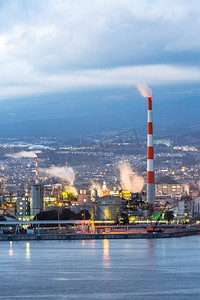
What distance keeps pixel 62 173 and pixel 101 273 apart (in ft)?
368

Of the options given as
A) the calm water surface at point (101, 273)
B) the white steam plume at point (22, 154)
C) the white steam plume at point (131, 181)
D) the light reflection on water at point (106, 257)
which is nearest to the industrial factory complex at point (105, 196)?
the white steam plume at point (131, 181)

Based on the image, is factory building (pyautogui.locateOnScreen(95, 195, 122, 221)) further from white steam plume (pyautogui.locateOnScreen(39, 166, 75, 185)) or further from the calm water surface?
the calm water surface

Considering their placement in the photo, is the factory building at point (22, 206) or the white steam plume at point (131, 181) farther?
the white steam plume at point (131, 181)

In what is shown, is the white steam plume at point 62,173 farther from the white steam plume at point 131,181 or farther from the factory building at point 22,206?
the factory building at point 22,206

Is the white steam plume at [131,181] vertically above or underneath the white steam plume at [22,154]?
underneath

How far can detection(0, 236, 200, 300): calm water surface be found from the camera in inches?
1566

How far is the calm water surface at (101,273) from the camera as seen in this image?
131ft

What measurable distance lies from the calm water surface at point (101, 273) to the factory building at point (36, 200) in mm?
36204

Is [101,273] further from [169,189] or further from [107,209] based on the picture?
[169,189]

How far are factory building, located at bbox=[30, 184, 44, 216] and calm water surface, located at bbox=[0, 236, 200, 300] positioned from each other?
36204 mm

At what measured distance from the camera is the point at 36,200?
10256 cm

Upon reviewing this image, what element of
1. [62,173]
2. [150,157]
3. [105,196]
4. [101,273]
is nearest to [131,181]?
[62,173]

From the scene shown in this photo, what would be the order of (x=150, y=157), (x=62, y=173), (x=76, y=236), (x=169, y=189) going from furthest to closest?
1. (x=62, y=173)
2. (x=169, y=189)
3. (x=150, y=157)
4. (x=76, y=236)

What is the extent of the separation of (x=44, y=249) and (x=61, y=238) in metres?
18.7
